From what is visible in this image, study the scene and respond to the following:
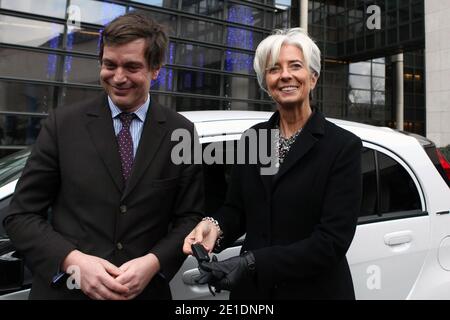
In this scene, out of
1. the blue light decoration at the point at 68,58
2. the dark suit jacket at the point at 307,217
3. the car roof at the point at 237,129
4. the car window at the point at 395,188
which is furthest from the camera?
the blue light decoration at the point at 68,58

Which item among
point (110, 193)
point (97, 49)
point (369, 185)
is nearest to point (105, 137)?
point (110, 193)

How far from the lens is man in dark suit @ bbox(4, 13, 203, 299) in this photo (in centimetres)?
147

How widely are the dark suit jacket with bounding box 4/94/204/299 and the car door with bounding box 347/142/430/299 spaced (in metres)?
1.20

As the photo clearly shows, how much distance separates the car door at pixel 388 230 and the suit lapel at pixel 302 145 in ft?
2.80

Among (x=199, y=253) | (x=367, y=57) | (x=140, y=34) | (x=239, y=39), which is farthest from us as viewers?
(x=367, y=57)

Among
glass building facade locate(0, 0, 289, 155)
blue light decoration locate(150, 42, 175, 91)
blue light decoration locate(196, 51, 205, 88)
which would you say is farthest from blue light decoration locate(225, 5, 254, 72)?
blue light decoration locate(150, 42, 175, 91)

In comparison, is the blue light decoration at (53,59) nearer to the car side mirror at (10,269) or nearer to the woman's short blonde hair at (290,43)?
the car side mirror at (10,269)

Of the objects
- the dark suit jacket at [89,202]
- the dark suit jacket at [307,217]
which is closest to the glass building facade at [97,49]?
the dark suit jacket at [89,202]

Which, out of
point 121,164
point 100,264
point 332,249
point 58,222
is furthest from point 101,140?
point 332,249

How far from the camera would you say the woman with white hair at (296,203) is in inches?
60.0

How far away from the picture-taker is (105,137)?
160 cm

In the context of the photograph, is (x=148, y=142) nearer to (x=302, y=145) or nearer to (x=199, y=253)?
(x=199, y=253)

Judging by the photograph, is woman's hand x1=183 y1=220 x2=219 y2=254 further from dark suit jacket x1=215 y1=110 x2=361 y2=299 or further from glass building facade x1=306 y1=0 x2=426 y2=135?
glass building facade x1=306 y1=0 x2=426 y2=135

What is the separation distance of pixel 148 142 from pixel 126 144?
88 mm
